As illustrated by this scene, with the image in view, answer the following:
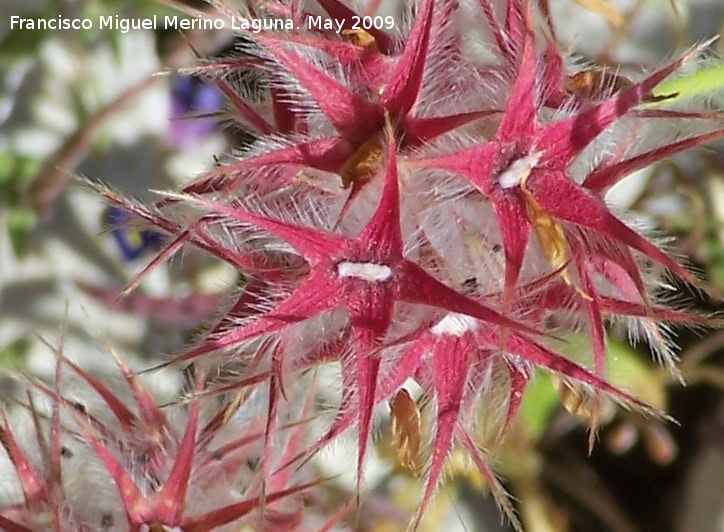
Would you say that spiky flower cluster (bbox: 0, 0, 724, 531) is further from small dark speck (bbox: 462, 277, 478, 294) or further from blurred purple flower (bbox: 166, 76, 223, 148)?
blurred purple flower (bbox: 166, 76, 223, 148)

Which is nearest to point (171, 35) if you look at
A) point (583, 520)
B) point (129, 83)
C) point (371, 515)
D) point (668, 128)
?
point (129, 83)

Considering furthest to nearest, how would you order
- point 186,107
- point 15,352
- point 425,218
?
point 186,107 → point 15,352 → point 425,218

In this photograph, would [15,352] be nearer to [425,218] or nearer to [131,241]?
[131,241]

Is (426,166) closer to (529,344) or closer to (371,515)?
(529,344)

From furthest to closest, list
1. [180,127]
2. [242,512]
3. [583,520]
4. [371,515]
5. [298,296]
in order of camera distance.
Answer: [583,520]
[180,127]
[371,515]
[242,512]
[298,296]

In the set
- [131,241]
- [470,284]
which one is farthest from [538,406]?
[470,284]

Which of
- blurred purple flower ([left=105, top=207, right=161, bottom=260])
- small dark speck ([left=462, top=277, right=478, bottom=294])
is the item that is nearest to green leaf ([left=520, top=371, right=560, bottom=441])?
blurred purple flower ([left=105, top=207, right=161, bottom=260])

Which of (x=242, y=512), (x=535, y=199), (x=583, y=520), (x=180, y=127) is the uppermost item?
(x=535, y=199)

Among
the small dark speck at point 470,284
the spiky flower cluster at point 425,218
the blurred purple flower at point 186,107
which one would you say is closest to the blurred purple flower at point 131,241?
the blurred purple flower at point 186,107
